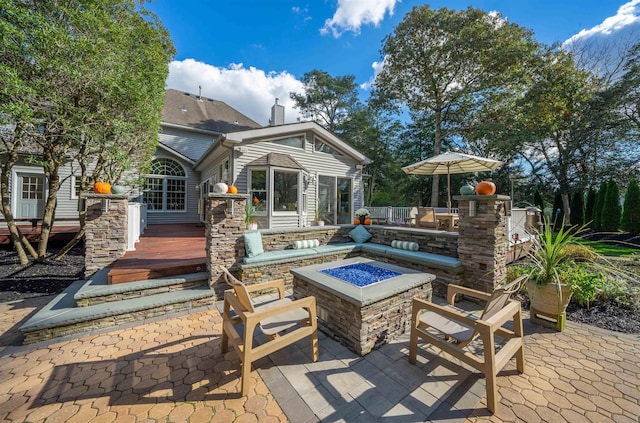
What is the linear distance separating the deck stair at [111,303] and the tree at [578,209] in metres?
20.5

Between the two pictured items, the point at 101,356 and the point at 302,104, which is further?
the point at 302,104

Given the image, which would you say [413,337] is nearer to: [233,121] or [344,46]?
[344,46]

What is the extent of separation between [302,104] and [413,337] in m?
24.6

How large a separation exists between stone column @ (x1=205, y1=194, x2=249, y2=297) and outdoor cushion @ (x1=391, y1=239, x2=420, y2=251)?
344cm

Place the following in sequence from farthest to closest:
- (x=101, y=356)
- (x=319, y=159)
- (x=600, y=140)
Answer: (x=600, y=140) < (x=319, y=159) < (x=101, y=356)

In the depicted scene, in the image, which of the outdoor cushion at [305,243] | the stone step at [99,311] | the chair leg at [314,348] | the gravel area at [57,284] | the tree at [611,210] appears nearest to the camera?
Answer: the chair leg at [314,348]

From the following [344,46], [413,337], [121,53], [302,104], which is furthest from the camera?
[302,104]

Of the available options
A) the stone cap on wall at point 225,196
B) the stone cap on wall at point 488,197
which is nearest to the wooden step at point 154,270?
the stone cap on wall at point 225,196

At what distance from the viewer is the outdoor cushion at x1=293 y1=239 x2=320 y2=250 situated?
5613 millimetres

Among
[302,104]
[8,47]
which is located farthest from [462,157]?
[302,104]

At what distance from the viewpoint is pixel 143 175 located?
29.2 ft

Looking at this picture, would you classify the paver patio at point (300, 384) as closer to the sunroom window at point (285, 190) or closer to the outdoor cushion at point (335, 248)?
the outdoor cushion at point (335, 248)

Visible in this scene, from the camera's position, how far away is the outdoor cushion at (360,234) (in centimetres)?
644

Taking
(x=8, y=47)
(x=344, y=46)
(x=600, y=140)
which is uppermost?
(x=344, y=46)
